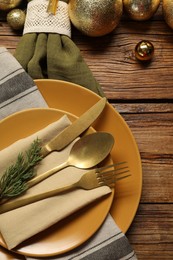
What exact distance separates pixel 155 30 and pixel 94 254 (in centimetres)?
46

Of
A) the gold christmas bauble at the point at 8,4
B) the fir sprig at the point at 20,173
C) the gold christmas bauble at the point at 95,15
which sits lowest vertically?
the fir sprig at the point at 20,173

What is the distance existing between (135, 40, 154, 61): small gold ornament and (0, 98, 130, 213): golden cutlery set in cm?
18

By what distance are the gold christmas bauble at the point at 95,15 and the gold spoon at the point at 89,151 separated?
0.23 m

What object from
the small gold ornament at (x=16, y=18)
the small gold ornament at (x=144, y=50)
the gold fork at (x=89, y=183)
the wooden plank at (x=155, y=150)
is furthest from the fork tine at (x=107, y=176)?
the small gold ornament at (x=16, y=18)

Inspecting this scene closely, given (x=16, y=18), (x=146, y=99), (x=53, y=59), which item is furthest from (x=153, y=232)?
(x=16, y=18)

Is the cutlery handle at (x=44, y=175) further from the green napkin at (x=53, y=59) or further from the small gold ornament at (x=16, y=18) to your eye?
the small gold ornament at (x=16, y=18)

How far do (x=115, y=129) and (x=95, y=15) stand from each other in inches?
8.7

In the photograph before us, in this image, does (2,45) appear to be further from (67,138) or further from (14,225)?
(14,225)

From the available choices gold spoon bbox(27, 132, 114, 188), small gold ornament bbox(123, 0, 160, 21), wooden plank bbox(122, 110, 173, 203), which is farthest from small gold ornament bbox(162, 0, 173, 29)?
gold spoon bbox(27, 132, 114, 188)

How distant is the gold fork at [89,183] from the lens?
0.64 metres

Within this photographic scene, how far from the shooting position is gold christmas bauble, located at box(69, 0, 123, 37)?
0.78m

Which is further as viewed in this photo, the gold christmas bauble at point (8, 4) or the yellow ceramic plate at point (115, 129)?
the gold christmas bauble at point (8, 4)

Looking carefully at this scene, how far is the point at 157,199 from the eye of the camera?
75 centimetres

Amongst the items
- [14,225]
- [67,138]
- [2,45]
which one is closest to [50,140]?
[67,138]
